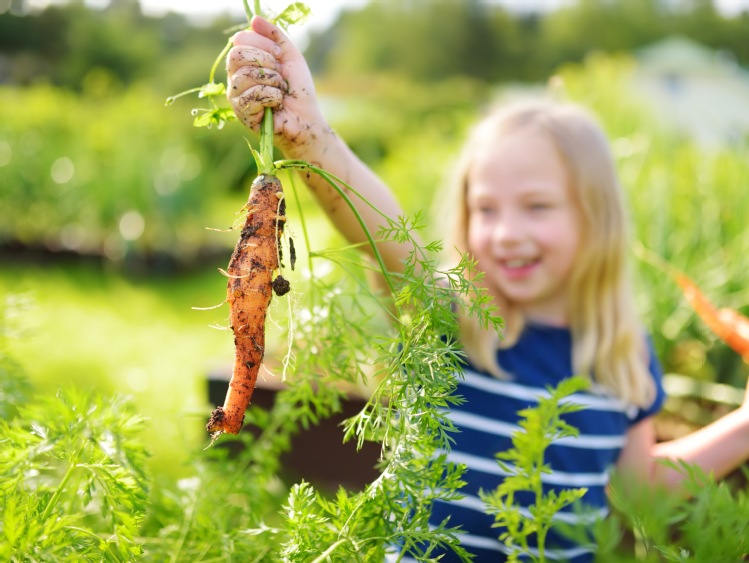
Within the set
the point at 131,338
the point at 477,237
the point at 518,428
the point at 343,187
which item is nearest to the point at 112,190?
the point at 131,338

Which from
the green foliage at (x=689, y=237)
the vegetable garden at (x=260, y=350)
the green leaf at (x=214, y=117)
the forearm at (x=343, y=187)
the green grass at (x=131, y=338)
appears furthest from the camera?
the green grass at (x=131, y=338)

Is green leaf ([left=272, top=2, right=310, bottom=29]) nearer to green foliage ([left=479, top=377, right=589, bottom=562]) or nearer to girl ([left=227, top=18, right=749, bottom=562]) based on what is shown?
girl ([left=227, top=18, right=749, bottom=562])

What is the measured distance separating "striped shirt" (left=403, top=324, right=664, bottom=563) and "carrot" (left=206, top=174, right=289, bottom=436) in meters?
0.71

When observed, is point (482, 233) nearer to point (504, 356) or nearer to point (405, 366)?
point (504, 356)

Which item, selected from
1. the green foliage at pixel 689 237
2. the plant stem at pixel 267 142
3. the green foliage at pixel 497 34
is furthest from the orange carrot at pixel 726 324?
the green foliage at pixel 497 34

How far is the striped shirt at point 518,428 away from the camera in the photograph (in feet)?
4.43

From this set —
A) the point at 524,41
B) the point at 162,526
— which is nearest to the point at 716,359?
the point at 162,526

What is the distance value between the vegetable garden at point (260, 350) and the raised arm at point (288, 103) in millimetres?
Result: 51

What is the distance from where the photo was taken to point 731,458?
1.42m

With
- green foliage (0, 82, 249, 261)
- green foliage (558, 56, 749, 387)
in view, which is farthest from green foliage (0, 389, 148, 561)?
green foliage (0, 82, 249, 261)

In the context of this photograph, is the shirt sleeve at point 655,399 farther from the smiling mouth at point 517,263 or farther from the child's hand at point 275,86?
the child's hand at point 275,86

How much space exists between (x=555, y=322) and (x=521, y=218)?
30 cm

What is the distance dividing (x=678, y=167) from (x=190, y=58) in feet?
69.6

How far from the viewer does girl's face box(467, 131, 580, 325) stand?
1.58 meters
